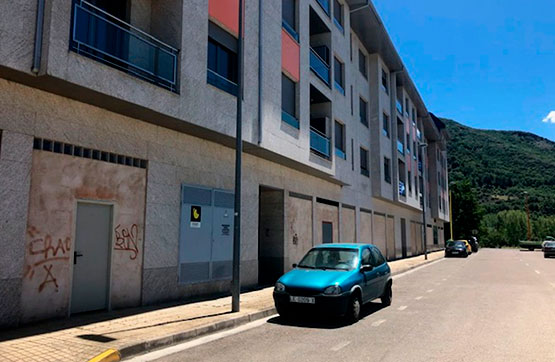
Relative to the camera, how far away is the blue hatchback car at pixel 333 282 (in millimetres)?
8648

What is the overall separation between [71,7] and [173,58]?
2820 mm

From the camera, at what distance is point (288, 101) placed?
1686 centimetres

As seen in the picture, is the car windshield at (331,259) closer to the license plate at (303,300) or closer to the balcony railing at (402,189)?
the license plate at (303,300)

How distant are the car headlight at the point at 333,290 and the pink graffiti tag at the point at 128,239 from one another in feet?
14.9

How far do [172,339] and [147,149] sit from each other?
5.02 metres

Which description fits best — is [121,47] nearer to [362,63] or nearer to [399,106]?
[362,63]

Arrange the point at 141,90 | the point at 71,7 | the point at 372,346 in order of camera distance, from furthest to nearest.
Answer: the point at 141,90 → the point at 71,7 → the point at 372,346

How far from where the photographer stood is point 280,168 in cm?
1681

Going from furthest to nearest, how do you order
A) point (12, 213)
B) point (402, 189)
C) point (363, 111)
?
point (402, 189) < point (363, 111) < point (12, 213)

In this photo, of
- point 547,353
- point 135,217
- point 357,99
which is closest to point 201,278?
point 135,217

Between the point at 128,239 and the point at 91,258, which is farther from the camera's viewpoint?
the point at 128,239

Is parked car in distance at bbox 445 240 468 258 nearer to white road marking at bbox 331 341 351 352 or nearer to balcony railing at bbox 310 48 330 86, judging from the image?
balcony railing at bbox 310 48 330 86

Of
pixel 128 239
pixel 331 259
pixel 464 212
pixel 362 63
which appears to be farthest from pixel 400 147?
pixel 464 212

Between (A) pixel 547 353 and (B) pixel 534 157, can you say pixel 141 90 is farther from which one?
(B) pixel 534 157
